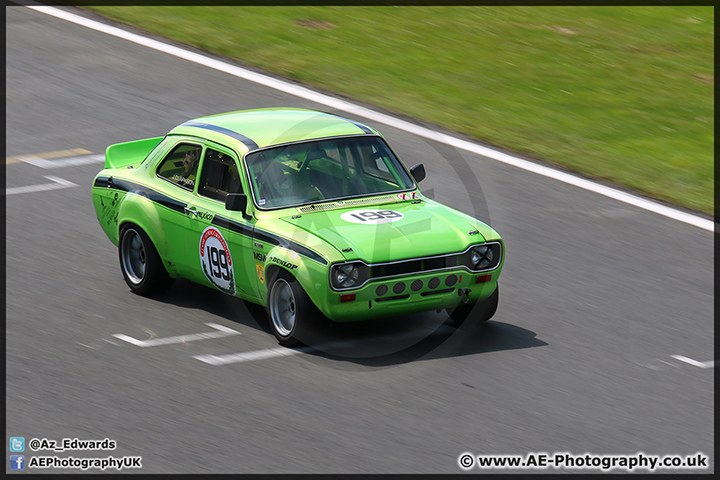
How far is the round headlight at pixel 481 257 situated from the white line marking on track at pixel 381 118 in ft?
15.6

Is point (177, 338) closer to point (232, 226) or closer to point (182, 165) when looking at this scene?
point (232, 226)

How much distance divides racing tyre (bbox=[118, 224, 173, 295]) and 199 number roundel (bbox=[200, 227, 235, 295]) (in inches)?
24.7

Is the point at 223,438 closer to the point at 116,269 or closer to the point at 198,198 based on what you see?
the point at 198,198

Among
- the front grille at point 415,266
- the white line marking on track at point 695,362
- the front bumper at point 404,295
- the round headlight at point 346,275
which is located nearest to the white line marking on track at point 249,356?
the front bumper at point 404,295

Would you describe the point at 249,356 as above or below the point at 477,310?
below

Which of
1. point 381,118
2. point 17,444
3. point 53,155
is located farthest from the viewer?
point 381,118

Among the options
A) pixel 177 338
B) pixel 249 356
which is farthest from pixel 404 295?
pixel 177 338

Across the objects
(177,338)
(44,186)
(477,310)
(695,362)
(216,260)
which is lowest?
(44,186)

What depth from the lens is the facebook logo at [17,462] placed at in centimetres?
725

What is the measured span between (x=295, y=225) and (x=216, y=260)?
0.95 meters

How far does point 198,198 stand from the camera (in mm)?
9898

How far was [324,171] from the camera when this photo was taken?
9.82 m

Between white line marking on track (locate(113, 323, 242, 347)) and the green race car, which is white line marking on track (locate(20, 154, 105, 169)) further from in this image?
white line marking on track (locate(113, 323, 242, 347))

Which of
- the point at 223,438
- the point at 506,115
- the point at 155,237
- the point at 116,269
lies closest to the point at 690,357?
the point at 223,438
